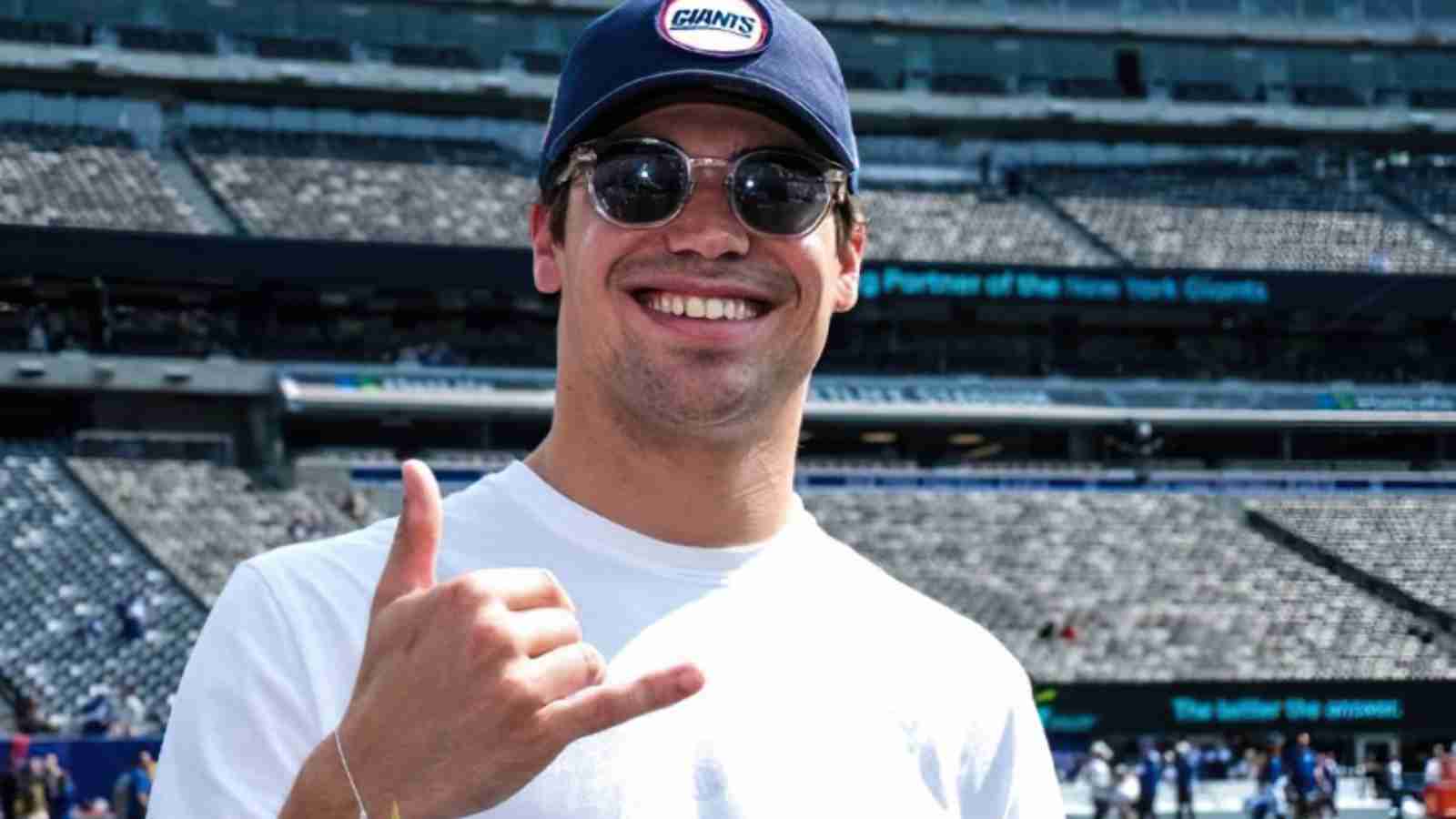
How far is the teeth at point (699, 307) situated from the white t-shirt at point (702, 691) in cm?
29

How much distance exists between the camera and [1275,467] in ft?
158

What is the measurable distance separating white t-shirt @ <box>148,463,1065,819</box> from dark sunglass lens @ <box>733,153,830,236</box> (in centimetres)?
44

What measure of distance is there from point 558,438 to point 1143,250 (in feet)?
163

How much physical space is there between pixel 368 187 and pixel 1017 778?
156 ft

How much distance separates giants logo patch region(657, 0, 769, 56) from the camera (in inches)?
123

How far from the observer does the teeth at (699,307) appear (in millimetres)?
3189

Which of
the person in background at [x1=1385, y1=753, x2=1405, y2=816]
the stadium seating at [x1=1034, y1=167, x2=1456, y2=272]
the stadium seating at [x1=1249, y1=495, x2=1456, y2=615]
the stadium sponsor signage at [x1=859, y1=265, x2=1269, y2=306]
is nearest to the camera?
the person in background at [x1=1385, y1=753, x2=1405, y2=816]

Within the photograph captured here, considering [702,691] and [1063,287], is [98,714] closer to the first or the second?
[1063,287]

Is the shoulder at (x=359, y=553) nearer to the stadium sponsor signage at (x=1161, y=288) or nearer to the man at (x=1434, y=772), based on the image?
the man at (x=1434, y=772)

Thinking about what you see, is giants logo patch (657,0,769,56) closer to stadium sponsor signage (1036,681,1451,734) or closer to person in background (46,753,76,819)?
person in background (46,753,76,819)

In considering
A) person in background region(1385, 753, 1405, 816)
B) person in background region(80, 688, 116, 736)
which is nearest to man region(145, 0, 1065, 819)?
person in background region(1385, 753, 1405, 816)

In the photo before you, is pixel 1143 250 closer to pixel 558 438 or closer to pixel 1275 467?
pixel 1275 467

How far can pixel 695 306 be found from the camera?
319 cm

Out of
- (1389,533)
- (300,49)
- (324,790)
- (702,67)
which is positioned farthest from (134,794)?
(300,49)
